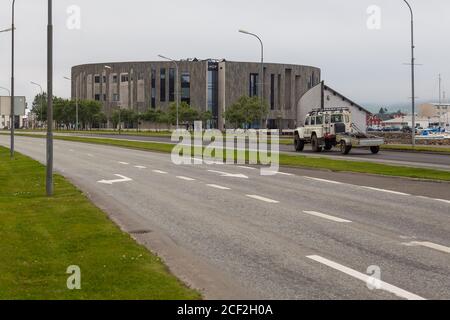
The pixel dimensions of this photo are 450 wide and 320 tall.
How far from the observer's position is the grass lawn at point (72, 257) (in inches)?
259

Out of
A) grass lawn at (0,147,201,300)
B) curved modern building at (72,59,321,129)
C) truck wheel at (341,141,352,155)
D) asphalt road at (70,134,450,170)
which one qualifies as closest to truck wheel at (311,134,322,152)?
truck wheel at (341,141,352,155)

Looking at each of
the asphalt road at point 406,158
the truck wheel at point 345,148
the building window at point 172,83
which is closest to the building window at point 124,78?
the building window at point 172,83

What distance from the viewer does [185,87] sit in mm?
131875

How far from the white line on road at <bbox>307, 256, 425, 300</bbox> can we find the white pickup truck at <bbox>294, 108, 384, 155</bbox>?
28.5 meters

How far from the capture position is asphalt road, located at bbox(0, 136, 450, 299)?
7051 mm

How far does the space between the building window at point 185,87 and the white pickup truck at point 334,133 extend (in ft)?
305

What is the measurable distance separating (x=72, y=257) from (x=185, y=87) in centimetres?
12491

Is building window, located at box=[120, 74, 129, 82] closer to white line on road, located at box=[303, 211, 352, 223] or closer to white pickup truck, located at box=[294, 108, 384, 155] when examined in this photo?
white pickup truck, located at box=[294, 108, 384, 155]

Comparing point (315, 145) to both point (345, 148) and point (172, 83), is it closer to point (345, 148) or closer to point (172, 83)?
point (345, 148)

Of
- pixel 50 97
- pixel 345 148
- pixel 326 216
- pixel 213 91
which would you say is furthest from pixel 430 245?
pixel 213 91

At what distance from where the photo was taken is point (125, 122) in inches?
4980

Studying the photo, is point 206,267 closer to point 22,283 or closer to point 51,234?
point 22,283

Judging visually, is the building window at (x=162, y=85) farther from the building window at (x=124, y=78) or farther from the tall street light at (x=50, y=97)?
the tall street light at (x=50, y=97)
